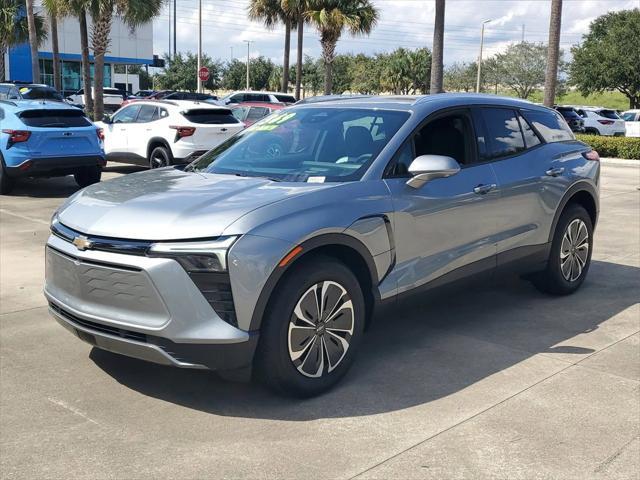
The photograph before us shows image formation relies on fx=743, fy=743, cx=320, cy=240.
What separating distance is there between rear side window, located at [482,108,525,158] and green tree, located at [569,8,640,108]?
40977 millimetres

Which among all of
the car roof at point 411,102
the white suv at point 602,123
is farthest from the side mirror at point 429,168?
the white suv at point 602,123

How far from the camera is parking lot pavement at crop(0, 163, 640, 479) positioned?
352cm

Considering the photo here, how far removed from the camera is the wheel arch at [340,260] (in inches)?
152

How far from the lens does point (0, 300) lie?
625 centimetres

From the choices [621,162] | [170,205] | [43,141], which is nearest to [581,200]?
[170,205]

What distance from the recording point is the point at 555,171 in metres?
6.11

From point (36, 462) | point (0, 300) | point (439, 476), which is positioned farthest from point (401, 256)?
point (0, 300)

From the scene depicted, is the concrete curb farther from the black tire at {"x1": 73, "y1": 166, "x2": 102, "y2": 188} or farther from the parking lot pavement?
the parking lot pavement

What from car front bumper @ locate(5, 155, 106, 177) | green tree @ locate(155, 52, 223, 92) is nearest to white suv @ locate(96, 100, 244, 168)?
car front bumper @ locate(5, 155, 106, 177)

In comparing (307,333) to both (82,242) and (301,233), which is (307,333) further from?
(82,242)

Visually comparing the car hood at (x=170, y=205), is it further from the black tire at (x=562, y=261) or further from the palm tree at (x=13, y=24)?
the palm tree at (x=13, y=24)

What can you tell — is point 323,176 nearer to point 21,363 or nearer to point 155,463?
point 155,463

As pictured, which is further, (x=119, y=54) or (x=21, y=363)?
(x=119, y=54)

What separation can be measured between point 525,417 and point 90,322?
2.43m
